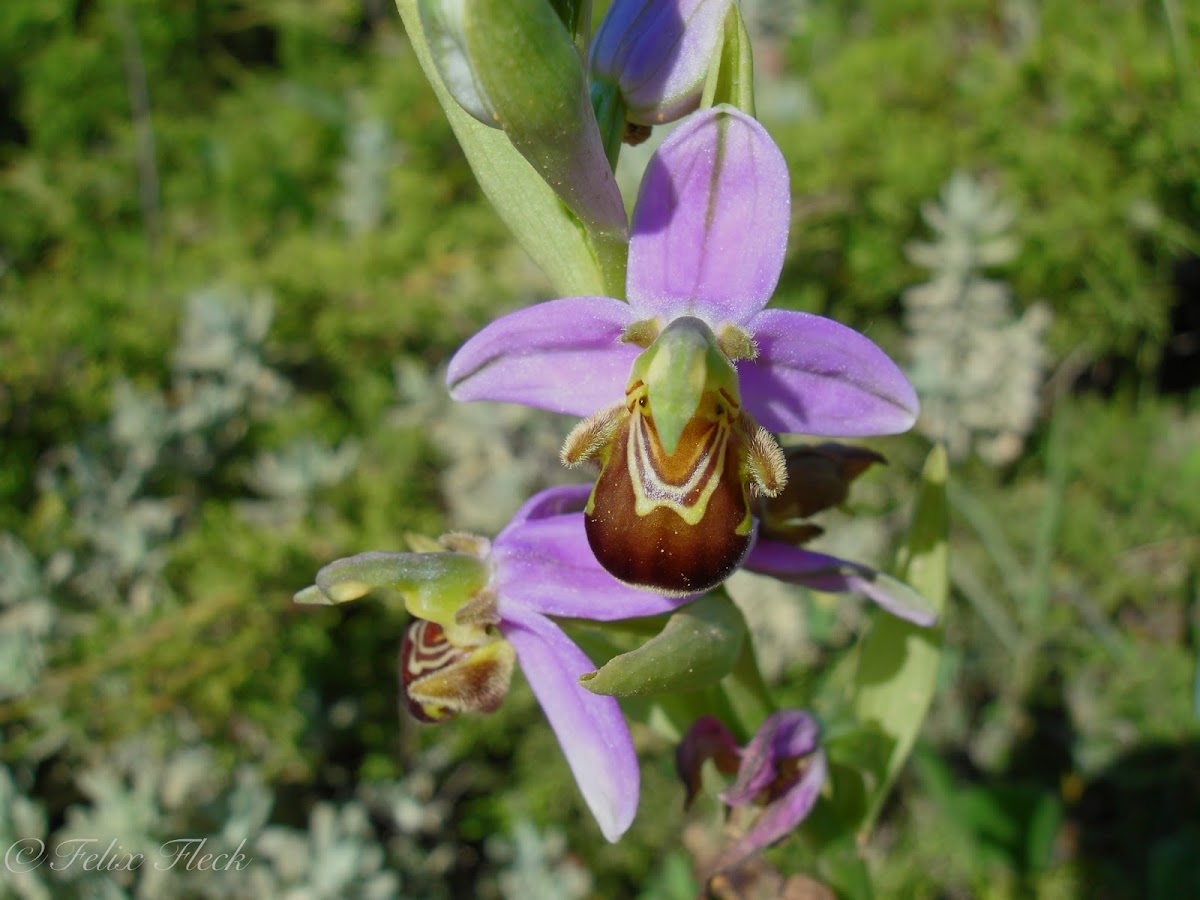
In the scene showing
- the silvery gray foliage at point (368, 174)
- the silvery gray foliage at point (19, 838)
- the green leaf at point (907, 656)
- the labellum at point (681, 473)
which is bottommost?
the silvery gray foliage at point (19, 838)

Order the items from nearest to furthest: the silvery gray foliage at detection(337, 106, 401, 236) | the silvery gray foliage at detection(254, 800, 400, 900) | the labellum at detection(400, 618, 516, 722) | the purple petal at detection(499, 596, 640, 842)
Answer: the purple petal at detection(499, 596, 640, 842) → the labellum at detection(400, 618, 516, 722) → the silvery gray foliage at detection(254, 800, 400, 900) → the silvery gray foliage at detection(337, 106, 401, 236)

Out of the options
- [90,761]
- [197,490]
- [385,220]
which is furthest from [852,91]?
[90,761]

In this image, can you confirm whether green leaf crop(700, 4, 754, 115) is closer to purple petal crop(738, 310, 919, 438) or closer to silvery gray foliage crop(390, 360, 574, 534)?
purple petal crop(738, 310, 919, 438)

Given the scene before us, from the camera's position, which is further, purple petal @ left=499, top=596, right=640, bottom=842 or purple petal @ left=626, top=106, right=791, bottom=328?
purple petal @ left=499, top=596, right=640, bottom=842

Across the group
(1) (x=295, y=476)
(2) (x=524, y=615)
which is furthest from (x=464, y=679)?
(1) (x=295, y=476)

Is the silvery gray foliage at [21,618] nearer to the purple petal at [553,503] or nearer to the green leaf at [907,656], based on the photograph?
the purple petal at [553,503]

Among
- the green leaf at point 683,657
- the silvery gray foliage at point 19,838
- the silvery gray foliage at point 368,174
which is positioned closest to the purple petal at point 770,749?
the green leaf at point 683,657

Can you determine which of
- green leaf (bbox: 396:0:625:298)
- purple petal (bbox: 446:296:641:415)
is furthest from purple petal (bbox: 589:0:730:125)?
purple petal (bbox: 446:296:641:415)
